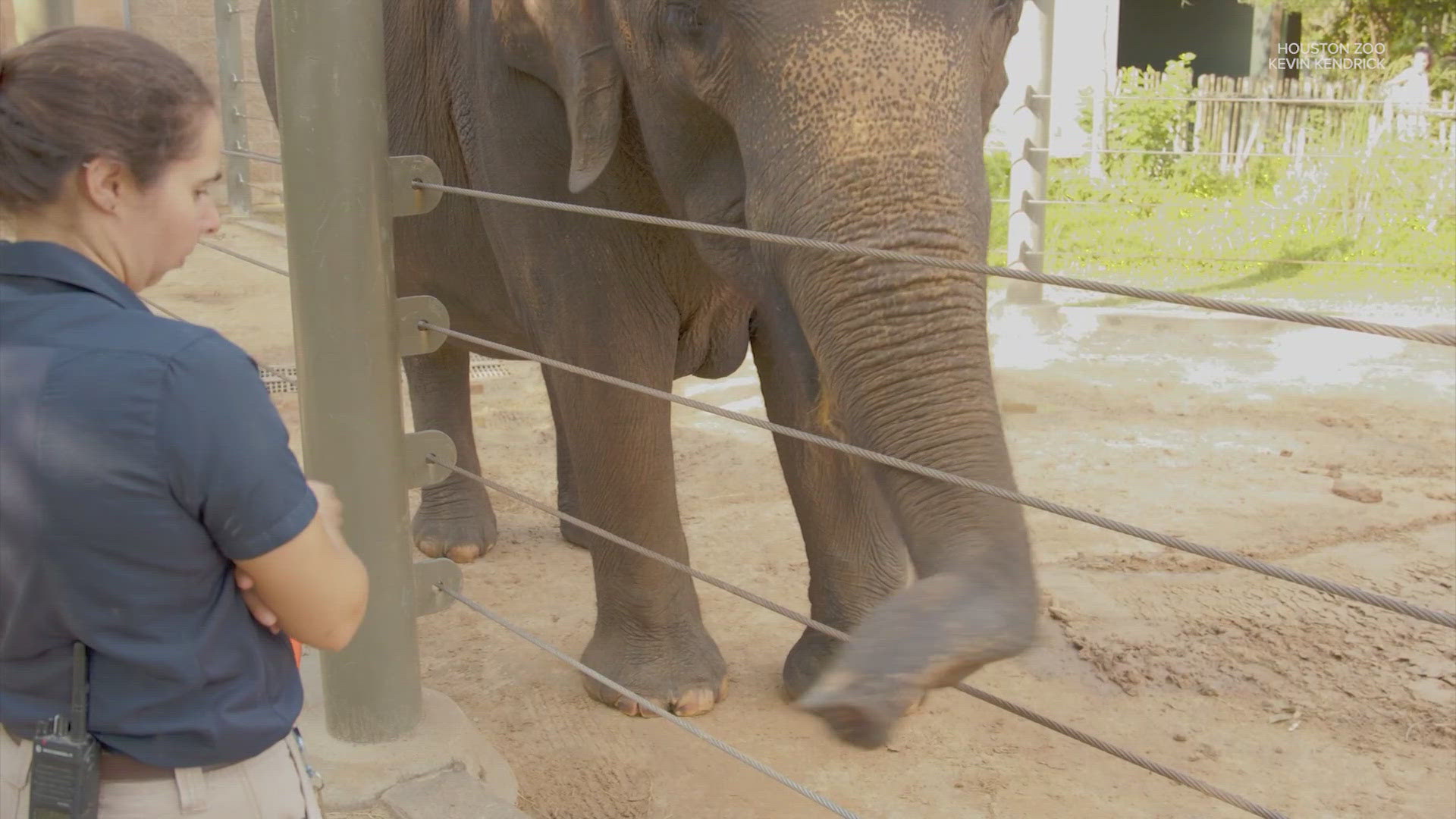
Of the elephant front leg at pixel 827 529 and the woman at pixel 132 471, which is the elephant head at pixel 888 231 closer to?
the woman at pixel 132 471

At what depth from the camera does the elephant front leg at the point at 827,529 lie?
337 centimetres

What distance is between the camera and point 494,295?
3711 mm

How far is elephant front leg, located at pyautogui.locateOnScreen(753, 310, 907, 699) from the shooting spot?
11.1 ft

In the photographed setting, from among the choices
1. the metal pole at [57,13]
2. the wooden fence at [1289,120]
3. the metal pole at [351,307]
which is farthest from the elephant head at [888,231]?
the wooden fence at [1289,120]

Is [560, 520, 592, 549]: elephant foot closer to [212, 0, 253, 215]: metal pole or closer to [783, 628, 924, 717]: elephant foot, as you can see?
[783, 628, 924, 717]: elephant foot

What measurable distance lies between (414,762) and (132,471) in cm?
152

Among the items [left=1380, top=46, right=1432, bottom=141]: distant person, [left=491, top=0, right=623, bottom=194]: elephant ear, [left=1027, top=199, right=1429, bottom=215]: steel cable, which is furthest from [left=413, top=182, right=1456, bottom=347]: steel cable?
[left=1380, top=46, right=1432, bottom=141]: distant person

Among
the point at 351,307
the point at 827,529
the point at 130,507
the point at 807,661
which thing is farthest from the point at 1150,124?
the point at 130,507

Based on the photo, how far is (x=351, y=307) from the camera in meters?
2.48

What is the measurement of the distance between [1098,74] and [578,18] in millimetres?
10291

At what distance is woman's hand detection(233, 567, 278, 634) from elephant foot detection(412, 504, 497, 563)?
3.08m

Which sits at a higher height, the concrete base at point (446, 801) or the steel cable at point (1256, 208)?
the steel cable at point (1256, 208)

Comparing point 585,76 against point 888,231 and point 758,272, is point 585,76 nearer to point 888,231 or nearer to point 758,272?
point 758,272

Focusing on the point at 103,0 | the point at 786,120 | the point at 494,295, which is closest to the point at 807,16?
the point at 786,120
